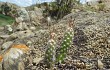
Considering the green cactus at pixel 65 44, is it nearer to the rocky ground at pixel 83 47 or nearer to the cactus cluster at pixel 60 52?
the cactus cluster at pixel 60 52

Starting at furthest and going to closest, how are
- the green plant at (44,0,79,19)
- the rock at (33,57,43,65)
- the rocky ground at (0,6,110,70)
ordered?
1. the green plant at (44,0,79,19)
2. the rock at (33,57,43,65)
3. the rocky ground at (0,6,110,70)

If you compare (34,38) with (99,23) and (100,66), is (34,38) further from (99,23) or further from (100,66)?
(100,66)

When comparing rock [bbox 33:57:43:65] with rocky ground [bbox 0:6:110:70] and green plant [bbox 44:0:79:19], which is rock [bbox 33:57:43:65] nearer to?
rocky ground [bbox 0:6:110:70]

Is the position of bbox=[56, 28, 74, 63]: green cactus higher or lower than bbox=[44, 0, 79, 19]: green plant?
higher

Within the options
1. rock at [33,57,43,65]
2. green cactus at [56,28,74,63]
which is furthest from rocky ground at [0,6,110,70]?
green cactus at [56,28,74,63]

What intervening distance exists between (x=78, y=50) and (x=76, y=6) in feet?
24.2

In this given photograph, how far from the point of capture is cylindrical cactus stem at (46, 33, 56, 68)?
591 cm

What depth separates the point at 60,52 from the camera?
21.1ft

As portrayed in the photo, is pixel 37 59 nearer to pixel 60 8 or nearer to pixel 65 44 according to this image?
pixel 65 44

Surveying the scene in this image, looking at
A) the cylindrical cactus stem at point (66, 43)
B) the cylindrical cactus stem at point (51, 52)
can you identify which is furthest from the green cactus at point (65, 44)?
the cylindrical cactus stem at point (51, 52)

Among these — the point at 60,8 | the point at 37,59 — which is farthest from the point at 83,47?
the point at 60,8

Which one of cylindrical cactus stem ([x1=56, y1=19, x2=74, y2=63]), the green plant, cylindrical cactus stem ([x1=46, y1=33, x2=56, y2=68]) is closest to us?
cylindrical cactus stem ([x1=46, y1=33, x2=56, y2=68])

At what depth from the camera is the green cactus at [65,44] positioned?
20.3 ft

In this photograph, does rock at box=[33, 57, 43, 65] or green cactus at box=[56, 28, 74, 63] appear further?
rock at box=[33, 57, 43, 65]
